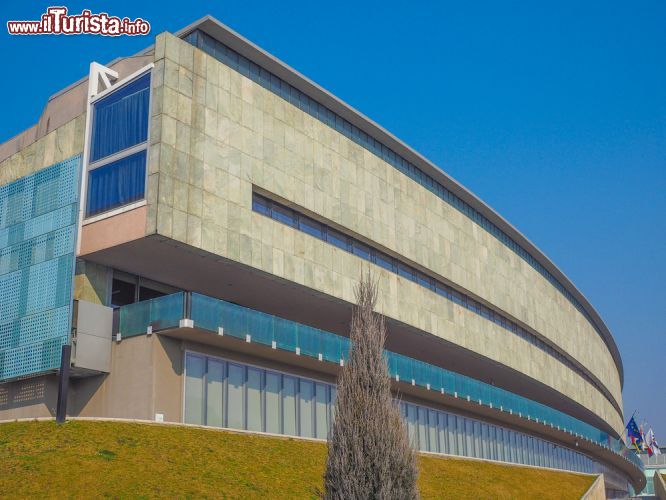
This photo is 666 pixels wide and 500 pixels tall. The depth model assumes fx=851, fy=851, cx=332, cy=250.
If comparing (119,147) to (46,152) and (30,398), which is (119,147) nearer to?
(46,152)

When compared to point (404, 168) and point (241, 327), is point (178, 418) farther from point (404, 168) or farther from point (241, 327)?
point (404, 168)

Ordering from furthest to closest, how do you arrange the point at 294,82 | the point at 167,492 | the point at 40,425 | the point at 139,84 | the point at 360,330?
the point at 294,82 → the point at 139,84 → the point at 40,425 → the point at 167,492 → the point at 360,330

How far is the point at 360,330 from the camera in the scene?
2116cm

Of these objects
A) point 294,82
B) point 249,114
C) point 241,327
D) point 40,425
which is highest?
point 294,82

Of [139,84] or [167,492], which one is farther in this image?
[139,84]

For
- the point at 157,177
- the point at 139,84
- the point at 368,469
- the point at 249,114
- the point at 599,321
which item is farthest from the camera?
the point at 599,321

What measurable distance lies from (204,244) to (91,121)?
8293 millimetres

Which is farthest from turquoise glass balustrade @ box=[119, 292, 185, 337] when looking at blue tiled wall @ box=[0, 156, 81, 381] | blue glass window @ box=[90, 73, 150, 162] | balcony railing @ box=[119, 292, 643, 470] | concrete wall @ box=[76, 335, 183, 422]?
blue glass window @ box=[90, 73, 150, 162]

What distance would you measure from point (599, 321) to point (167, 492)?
249 feet

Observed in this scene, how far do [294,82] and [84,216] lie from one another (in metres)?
12.0

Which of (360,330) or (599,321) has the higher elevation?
(599,321)

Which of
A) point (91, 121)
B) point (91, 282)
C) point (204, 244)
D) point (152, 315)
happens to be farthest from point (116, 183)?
point (152, 315)

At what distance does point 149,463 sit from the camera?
85.6 feet

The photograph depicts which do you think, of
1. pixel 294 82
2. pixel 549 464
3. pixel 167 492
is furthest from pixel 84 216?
pixel 549 464
